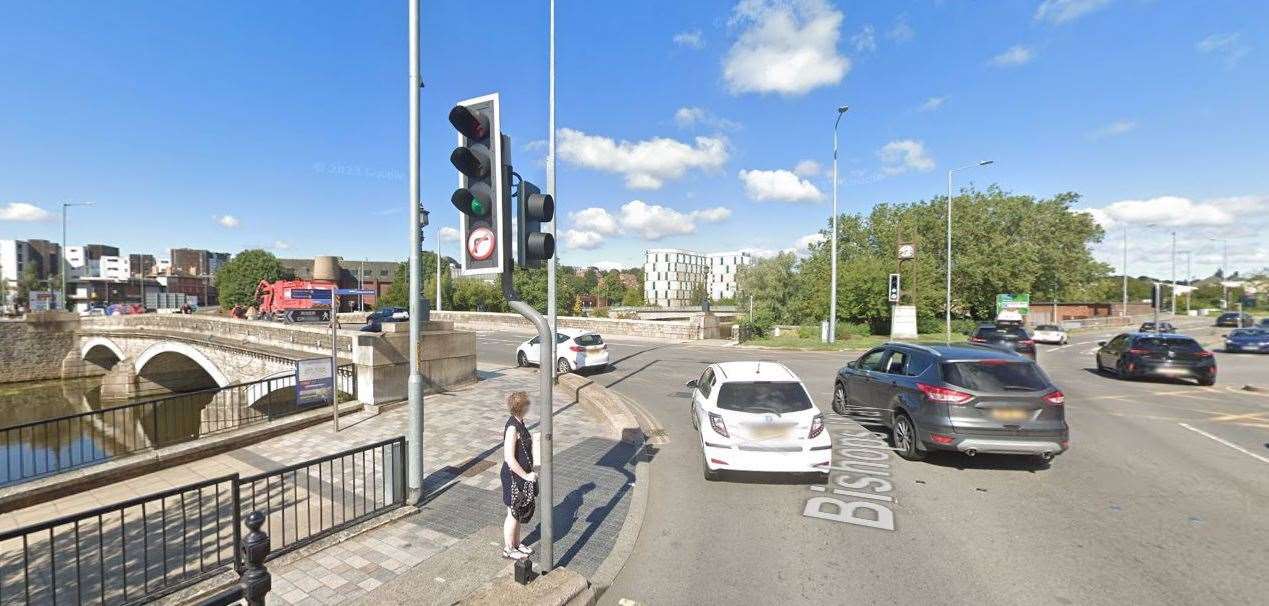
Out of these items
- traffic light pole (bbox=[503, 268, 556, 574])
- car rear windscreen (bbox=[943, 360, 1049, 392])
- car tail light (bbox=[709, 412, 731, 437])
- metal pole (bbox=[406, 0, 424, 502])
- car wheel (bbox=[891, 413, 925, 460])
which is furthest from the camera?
car wheel (bbox=[891, 413, 925, 460])

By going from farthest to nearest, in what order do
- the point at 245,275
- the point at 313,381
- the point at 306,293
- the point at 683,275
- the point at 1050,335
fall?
the point at 683,275 < the point at 245,275 < the point at 306,293 < the point at 1050,335 < the point at 313,381

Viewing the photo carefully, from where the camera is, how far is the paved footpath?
4711 millimetres

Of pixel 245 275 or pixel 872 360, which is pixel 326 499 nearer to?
pixel 872 360

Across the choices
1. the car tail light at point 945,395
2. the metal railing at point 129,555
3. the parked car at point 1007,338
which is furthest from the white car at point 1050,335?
the metal railing at point 129,555

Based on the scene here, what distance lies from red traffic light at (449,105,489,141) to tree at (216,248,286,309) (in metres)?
83.9

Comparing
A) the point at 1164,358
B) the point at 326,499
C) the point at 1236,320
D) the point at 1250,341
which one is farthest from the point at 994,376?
the point at 1236,320

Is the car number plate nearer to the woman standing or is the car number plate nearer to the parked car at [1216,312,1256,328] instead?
the woman standing

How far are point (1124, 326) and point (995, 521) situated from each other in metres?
68.1

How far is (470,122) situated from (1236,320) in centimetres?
6873

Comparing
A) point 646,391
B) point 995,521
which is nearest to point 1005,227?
point 646,391

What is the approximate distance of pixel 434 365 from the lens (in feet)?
45.0

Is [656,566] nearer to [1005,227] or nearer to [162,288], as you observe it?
[1005,227]

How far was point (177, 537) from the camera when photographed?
611 centimetres

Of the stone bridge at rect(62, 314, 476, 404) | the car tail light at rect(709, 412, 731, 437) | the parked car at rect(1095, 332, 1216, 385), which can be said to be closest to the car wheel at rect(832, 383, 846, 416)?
the car tail light at rect(709, 412, 731, 437)
